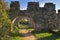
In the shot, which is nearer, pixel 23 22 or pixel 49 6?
pixel 49 6

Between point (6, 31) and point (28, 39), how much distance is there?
5.47m

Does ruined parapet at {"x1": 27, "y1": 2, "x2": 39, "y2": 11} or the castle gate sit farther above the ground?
ruined parapet at {"x1": 27, "y1": 2, "x2": 39, "y2": 11}

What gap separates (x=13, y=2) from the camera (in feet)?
84.9

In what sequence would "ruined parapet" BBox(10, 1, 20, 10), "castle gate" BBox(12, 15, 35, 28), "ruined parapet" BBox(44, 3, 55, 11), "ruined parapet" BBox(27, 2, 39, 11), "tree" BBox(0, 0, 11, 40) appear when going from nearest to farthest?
"tree" BBox(0, 0, 11, 40)
"ruined parapet" BBox(10, 1, 20, 10)
"ruined parapet" BBox(27, 2, 39, 11)
"ruined parapet" BBox(44, 3, 55, 11)
"castle gate" BBox(12, 15, 35, 28)

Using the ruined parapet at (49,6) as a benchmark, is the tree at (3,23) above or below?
above

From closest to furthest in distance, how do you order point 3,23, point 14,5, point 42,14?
point 3,23
point 14,5
point 42,14

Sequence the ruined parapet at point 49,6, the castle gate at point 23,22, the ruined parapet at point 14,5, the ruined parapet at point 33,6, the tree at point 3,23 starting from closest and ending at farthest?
the tree at point 3,23, the ruined parapet at point 14,5, the ruined parapet at point 33,6, the ruined parapet at point 49,6, the castle gate at point 23,22

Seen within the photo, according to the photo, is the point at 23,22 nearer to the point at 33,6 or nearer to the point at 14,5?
the point at 33,6

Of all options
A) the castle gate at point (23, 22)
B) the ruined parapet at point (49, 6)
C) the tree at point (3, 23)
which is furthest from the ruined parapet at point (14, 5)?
the tree at point (3, 23)

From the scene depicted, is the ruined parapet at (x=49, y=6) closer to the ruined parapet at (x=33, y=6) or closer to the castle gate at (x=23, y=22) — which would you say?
the ruined parapet at (x=33, y=6)

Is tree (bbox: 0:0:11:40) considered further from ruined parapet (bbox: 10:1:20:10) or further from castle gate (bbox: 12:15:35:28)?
castle gate (bbox: 12:15:35:28)

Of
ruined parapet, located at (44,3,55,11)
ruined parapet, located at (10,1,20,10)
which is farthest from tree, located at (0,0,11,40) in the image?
ruined parapet, located at (44,3,55,11)

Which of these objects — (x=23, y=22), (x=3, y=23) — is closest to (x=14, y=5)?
(x=3, y=23)

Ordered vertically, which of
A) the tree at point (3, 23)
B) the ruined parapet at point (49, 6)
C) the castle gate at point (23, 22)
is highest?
the tree at point (3, 23)
